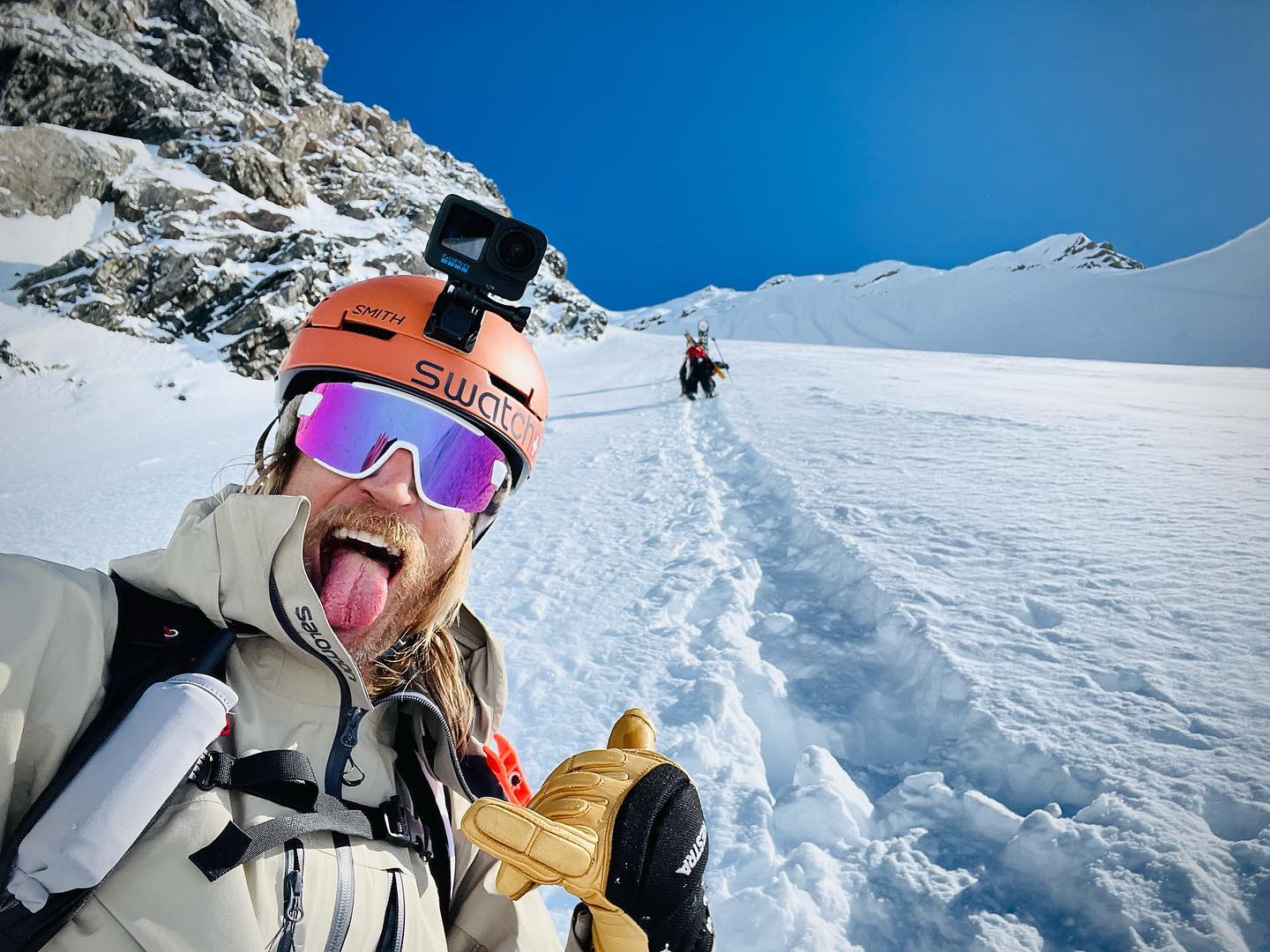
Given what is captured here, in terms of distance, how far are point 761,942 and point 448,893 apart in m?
1.04

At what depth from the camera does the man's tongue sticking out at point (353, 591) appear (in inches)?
57.8

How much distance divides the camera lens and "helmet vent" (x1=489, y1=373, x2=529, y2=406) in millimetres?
371

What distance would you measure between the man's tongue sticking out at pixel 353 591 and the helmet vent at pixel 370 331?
773 mm

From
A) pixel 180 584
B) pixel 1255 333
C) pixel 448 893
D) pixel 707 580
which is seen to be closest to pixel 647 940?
pixel 448 893

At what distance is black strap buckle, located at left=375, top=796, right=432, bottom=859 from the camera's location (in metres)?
1.36

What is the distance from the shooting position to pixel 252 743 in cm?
127

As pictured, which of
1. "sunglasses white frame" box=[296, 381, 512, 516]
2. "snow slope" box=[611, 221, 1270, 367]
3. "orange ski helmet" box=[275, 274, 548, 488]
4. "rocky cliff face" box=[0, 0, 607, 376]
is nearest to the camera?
"sunglasses white frame" box=[296, 381, 512, 516]

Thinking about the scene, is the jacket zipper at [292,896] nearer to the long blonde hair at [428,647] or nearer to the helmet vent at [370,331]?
the long blonde hair at [428,647]

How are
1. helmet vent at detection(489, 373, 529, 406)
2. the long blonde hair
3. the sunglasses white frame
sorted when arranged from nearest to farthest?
the long blonde hair
the sunglasses white frame
helmet vent at detection(489, 373, 529, 406)

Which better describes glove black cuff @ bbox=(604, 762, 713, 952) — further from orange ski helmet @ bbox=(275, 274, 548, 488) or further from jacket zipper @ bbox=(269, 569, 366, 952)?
orange ski helmet @ bbox=(275, 274, 548, 488)

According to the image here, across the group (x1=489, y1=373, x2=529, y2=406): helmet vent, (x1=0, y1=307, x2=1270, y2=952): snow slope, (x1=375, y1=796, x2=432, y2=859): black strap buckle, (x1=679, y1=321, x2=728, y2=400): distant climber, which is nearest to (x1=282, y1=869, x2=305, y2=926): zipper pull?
(x1=375, y1=796, x2=432, y2=859): black strap buckle

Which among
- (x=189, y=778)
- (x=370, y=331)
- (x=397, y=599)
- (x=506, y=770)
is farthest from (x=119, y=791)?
(x=370, y=331)

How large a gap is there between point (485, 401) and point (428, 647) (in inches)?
31.6

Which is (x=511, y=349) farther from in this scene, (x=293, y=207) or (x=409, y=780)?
(x=293, y=207)
